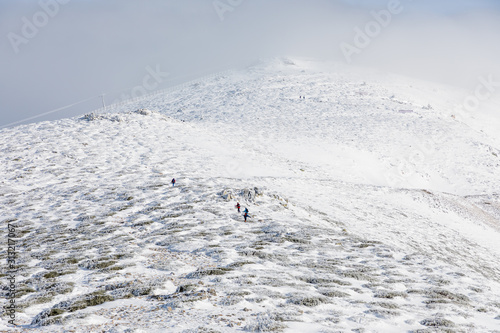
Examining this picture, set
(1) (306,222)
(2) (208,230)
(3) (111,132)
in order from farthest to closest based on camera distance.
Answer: (3) (111,132) → (1) (306,222) → (2) (208,230)

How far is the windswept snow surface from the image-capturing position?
8.61 metres

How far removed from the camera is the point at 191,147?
109 ft

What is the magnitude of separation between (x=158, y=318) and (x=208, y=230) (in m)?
7.70

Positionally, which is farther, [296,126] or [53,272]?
[296,126]

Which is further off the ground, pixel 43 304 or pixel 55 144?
pixel 55 144

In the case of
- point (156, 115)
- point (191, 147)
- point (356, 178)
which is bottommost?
point (356, 178)

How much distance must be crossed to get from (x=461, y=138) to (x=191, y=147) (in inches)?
1585

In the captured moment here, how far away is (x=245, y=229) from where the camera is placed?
15875 millimetres

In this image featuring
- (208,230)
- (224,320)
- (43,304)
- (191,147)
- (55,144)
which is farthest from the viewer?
(191,147)

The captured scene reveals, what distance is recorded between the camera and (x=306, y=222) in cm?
1769

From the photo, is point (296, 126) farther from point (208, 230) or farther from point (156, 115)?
point (208, 230)

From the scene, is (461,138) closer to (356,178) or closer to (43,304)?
(356,178)

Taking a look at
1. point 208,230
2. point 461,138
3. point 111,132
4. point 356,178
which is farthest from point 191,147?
point 461,138

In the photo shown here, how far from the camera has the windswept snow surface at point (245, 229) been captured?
861cm
